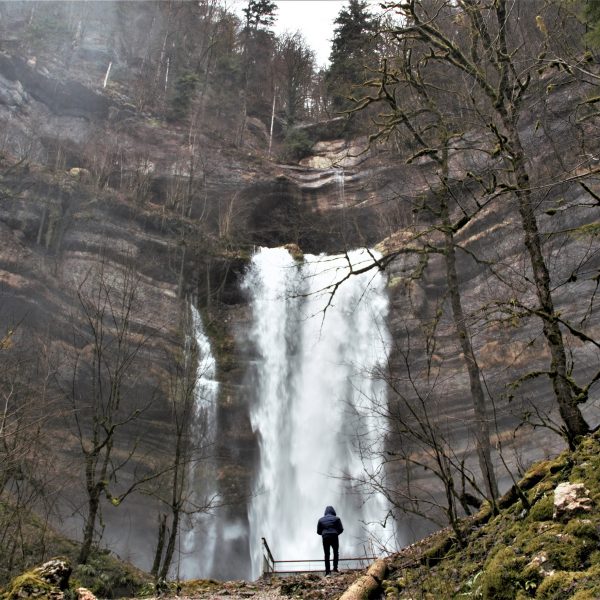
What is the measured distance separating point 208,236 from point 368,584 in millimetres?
22792

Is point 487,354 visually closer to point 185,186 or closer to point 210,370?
point 210,370

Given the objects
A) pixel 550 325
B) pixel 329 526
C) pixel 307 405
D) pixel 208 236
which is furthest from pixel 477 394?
pixel 208 236

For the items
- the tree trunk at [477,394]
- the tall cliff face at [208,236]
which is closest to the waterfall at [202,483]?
the tall cliff face at [208,236]

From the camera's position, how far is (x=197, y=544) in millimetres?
20406

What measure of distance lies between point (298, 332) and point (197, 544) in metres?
9.52

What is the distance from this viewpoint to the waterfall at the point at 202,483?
1995cm

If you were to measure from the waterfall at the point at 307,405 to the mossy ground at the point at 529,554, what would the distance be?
1341cm

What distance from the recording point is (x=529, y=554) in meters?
4.11

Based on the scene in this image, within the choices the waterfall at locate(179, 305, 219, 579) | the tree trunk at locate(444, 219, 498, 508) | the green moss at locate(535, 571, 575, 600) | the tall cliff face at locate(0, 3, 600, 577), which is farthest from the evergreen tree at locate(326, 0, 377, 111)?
the green moss at locate(535, 571, 575, 600)

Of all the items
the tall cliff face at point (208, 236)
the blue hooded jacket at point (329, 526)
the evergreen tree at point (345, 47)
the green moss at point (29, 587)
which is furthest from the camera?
the evergreen tree at point (345, 47)

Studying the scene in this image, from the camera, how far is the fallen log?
5609mm

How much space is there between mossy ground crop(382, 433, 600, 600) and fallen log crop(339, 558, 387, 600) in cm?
12

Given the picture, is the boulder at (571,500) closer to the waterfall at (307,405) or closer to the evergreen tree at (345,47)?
the waterfall at (307,405)

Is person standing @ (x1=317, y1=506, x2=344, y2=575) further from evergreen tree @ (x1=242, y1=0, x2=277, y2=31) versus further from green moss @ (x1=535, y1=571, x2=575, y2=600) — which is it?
evergreen tree @ (x1=242, y1=0, x2=277, y2=31)
